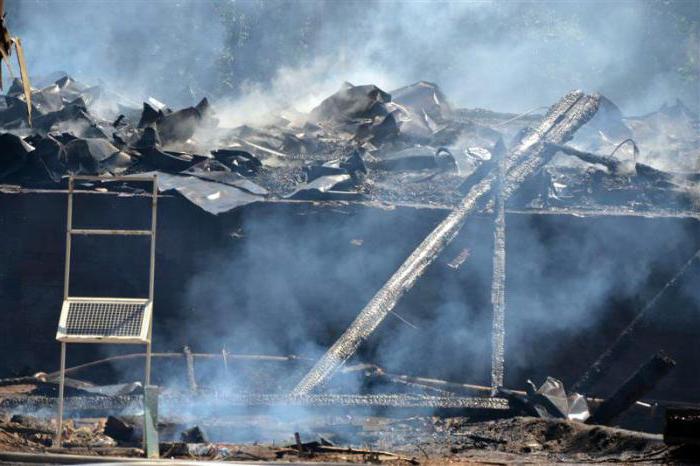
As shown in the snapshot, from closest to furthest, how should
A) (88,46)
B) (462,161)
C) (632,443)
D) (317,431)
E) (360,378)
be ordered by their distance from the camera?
(632,443) → (317,431) → (360,378) → (462,161) → (88,46)

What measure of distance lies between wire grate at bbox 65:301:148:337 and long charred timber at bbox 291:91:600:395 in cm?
199

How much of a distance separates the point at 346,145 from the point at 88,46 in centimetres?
1226

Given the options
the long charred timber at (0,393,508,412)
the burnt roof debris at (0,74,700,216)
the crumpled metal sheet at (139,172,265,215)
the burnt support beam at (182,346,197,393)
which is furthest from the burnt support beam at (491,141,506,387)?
the burnt support beam at (182,346,197,393)

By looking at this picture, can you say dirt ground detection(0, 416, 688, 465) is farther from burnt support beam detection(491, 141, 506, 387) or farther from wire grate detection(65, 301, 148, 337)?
burnt support beam detection(491, 141, 506, 387)

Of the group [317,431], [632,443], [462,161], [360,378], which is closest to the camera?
[632,443]

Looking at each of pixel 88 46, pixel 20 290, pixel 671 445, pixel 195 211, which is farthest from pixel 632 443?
pixel 88 46

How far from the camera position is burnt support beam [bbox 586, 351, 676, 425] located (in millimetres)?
7570

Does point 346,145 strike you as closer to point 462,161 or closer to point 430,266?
point 462,161

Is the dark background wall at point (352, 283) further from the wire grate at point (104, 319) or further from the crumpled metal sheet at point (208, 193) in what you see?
the wire grate at point (104, 319)

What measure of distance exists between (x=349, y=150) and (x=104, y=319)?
632 cm

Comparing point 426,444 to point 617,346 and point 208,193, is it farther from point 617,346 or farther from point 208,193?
point 208,193

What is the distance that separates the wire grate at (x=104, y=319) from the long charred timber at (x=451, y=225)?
1.99m

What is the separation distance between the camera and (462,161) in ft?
40.3

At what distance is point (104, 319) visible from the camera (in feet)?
21.6
